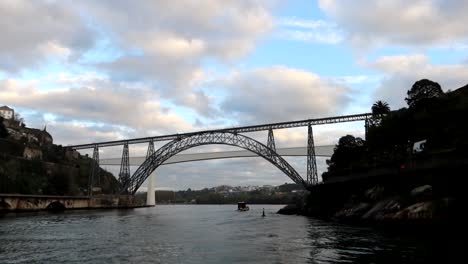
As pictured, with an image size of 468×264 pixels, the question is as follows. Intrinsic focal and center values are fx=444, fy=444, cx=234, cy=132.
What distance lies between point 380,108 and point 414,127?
1854 centimetres

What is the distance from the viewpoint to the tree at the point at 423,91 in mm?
82188

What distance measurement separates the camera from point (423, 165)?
170 ft

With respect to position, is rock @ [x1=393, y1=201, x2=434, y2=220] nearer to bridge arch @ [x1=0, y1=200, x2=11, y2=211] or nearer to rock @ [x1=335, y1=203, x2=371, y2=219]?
rock @ [x1=335, y1=203, x2=371, y2=219]

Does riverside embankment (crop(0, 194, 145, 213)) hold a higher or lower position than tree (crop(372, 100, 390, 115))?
lower

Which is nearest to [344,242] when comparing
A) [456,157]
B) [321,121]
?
[456,157]

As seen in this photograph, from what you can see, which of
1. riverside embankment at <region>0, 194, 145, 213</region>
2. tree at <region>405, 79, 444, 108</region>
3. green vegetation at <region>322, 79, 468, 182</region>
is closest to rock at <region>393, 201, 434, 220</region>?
green vegetation at <region>322, 79, 468, 182</region>

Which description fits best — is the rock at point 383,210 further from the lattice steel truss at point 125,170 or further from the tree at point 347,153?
the lattice steel truss at point 125,170

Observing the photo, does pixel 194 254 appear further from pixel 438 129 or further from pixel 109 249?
pixel 438 129

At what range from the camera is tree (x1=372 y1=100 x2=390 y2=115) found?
98312 mm

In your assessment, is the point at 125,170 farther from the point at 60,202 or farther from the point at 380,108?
the point at 380,108

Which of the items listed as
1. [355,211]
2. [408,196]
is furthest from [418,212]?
[355,211]

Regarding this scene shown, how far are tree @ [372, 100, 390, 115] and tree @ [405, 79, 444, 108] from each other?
12.7 metres

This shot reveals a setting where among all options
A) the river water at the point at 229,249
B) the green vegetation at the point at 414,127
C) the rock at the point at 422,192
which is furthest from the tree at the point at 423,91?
the river water at the point at 229,249

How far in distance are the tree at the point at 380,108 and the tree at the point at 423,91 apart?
12.7m
